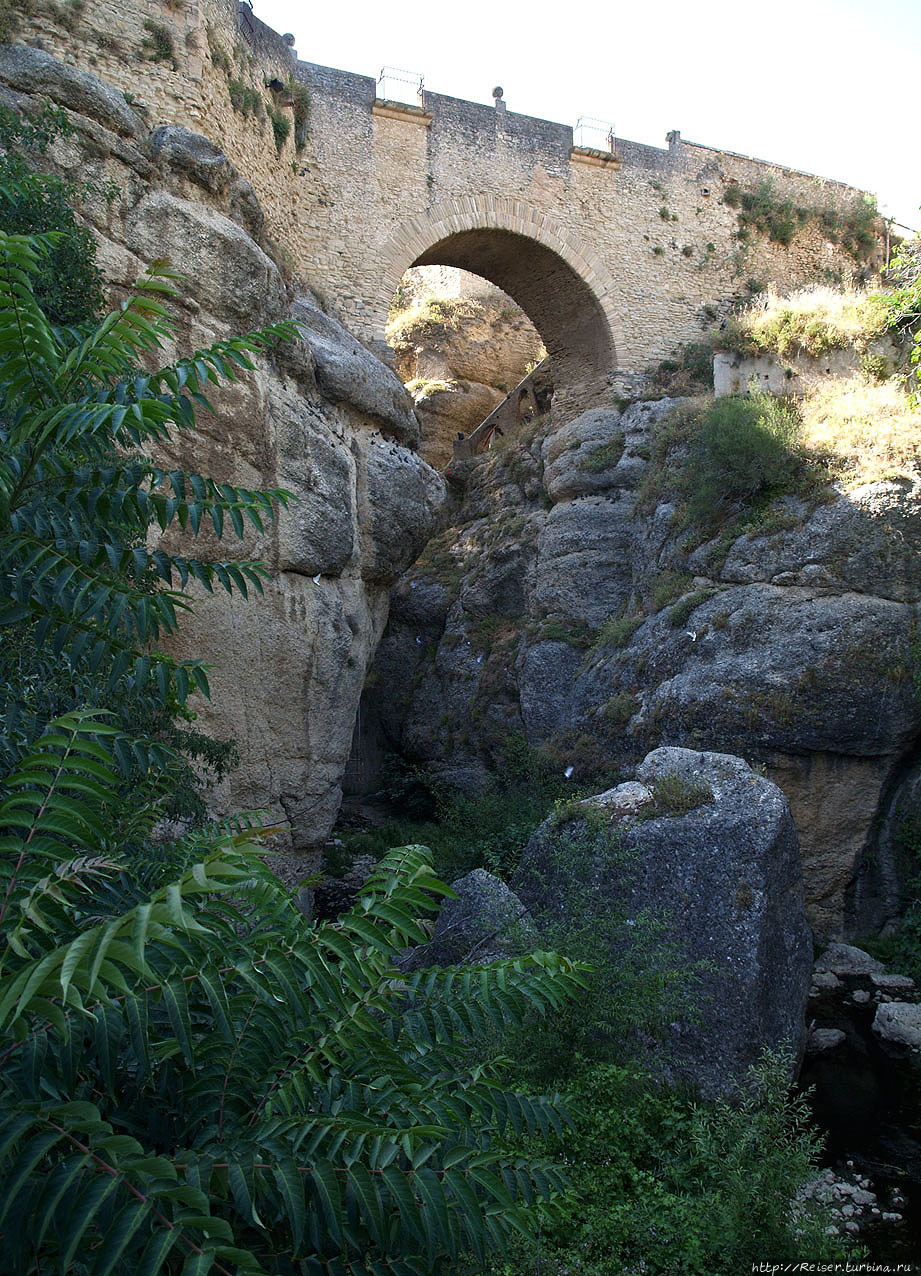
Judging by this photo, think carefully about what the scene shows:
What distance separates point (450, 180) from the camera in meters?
18.2

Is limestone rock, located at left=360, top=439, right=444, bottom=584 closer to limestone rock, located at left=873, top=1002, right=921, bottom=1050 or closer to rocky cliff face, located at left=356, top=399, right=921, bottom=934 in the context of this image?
rocky cliff face, located at left=356, top=399, right=921, bottom=934

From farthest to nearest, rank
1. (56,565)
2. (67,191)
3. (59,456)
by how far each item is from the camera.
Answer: (67,191), (59,456), (56,565)

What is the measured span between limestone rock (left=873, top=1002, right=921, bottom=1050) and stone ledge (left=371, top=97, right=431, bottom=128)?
695 inches

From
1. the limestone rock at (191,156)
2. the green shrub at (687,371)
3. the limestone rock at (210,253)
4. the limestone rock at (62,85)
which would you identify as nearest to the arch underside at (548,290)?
the green shrub at (687,371)

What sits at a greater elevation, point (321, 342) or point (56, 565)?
point (321, 342)

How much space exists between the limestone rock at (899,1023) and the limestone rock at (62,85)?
499 inches

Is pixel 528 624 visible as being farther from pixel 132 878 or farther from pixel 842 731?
pixel 132 878

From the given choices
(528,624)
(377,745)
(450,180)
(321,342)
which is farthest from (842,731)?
(450,180)

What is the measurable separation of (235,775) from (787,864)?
6.41 m

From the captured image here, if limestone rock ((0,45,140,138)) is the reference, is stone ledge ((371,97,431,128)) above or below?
above

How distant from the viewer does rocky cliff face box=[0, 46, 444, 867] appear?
970 cm

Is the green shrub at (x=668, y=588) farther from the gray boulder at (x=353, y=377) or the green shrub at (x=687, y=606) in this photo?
the gray boulder at (x=353, y=377)

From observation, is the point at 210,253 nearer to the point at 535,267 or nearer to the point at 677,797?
the point at 677,797

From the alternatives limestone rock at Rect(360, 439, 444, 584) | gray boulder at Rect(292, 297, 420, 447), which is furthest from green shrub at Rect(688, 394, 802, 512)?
gray boulder at Rect(292, 297, 420, 447)
